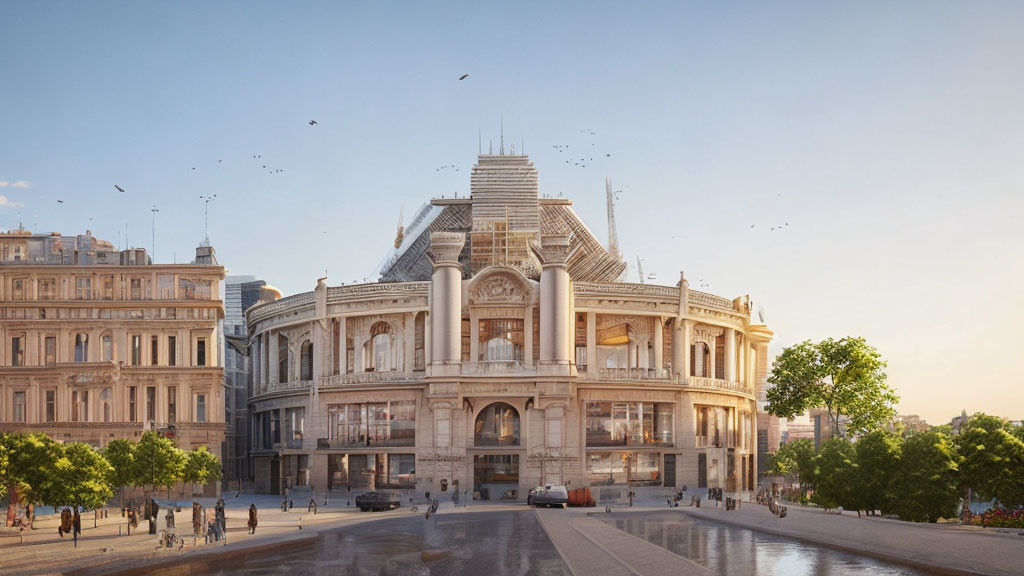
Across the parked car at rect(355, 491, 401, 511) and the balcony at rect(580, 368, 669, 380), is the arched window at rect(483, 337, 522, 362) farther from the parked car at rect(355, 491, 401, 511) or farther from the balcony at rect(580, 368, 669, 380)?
the parked car at rect(355, 491, 401, 511)

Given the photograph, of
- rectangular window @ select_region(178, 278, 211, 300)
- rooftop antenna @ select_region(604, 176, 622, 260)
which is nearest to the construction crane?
rooftop antenna @ select_region(604, 176, 622, 260)

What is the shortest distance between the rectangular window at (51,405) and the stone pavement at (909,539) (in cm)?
6350

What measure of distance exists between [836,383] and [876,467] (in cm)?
3085

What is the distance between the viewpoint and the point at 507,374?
325 ft

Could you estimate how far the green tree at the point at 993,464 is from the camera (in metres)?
56.7

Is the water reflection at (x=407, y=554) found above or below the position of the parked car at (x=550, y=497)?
above

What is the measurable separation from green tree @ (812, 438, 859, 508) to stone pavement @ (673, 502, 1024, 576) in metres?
1.50

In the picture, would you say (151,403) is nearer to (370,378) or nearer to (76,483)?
(370,378)

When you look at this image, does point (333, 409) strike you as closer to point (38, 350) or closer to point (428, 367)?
point (428, 367)

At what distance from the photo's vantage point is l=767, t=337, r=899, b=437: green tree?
95.6m

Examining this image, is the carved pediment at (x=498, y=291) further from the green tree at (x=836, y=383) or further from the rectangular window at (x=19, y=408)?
the rectangular window at (x=19, y=408)

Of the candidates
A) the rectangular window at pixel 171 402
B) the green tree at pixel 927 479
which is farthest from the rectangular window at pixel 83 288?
the green tree at pixel 927 479

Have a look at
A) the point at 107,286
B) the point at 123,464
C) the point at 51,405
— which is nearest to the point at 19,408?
the point at 51,405

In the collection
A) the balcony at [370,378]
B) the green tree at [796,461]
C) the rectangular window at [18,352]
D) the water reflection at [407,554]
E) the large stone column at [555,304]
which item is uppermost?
the large stone column at [555,304]
